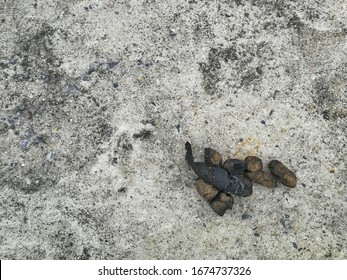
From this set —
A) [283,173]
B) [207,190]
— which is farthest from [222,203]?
[283,173]

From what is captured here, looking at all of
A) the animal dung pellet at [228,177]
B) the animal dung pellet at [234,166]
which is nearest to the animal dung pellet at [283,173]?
the animal dung pellet at [228,177]

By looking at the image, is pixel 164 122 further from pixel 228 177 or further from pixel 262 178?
pixel 262 178

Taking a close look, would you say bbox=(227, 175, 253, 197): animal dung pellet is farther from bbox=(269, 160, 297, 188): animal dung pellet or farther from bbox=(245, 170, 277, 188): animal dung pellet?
bbox=(269, 160, 297, 188): animal dung pellet

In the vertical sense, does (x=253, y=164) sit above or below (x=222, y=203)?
above

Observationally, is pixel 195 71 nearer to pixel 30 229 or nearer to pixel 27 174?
pixel 27 174

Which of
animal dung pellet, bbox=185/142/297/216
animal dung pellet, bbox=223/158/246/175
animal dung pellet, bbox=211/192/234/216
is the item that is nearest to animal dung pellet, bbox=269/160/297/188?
animal dung pellet, bbox=185/142/297/216

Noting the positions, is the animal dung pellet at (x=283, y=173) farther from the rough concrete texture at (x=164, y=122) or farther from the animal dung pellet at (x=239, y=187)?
the animal dung pellet at (x=239, y=187)

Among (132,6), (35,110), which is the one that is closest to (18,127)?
(35,110)
